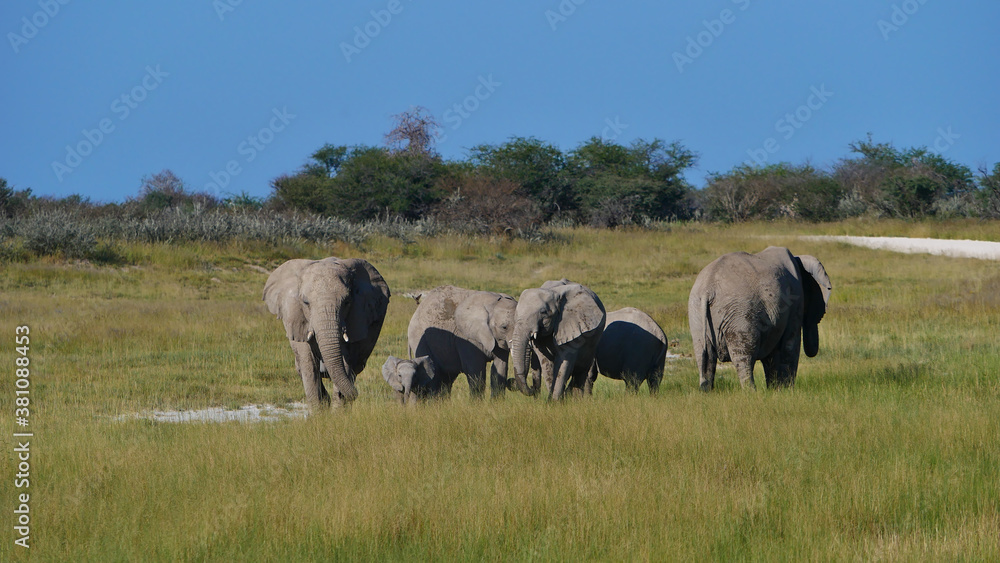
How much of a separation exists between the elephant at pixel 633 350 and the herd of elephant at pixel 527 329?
1 centimetres

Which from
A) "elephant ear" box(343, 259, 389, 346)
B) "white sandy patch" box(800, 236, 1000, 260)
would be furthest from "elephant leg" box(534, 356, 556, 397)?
"white sandy patch" box(800, 236, 1000, 260)

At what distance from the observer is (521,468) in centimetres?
748

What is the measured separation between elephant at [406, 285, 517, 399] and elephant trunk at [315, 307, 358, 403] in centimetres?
146

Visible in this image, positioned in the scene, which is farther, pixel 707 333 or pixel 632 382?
pixel 632 382

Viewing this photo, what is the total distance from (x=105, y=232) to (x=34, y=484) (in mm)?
25212

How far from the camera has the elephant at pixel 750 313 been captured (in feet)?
35.8

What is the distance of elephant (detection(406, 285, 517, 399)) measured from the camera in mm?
10805

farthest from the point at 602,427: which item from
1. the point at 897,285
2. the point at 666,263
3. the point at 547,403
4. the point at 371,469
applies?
the point at 666,263

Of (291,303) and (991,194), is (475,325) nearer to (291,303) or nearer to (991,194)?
(291,303)

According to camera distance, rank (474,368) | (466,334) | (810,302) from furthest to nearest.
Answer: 1. (810,302)
2. (474,368)
3. (466,334)

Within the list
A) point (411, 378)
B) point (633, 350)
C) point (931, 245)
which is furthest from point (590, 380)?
point (931, 245)

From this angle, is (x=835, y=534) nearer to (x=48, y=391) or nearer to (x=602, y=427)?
(x=602, y=427)

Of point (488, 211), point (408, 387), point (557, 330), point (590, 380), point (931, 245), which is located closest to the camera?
point (408, 387)

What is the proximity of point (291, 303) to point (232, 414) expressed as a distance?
6.55 ft
